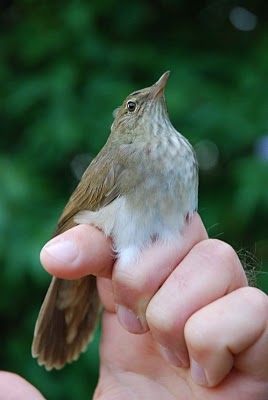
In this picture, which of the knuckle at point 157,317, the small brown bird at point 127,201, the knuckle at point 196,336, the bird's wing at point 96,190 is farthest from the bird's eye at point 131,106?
the knuckle at point 196,336

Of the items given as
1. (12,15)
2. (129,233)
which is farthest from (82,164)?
(129,233)

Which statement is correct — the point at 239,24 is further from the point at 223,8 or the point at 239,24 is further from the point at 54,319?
the point at 54,319

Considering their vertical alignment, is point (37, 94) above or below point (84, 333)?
above

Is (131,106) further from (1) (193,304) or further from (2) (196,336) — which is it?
(2) (196,336)

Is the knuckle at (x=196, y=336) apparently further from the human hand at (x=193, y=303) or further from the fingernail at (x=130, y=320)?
the fingernail at (x=130, y=320)

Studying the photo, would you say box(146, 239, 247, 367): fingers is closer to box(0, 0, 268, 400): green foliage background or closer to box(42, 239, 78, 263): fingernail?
box(42, 239, 78, 263): fingernail

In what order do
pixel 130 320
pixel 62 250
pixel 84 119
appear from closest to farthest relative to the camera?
1. pixel 62 250
2. pixel 130 320
3. pixel 84 119

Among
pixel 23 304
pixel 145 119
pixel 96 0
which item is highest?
pixel 96 0

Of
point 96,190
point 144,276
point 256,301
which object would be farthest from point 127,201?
point 256,301
